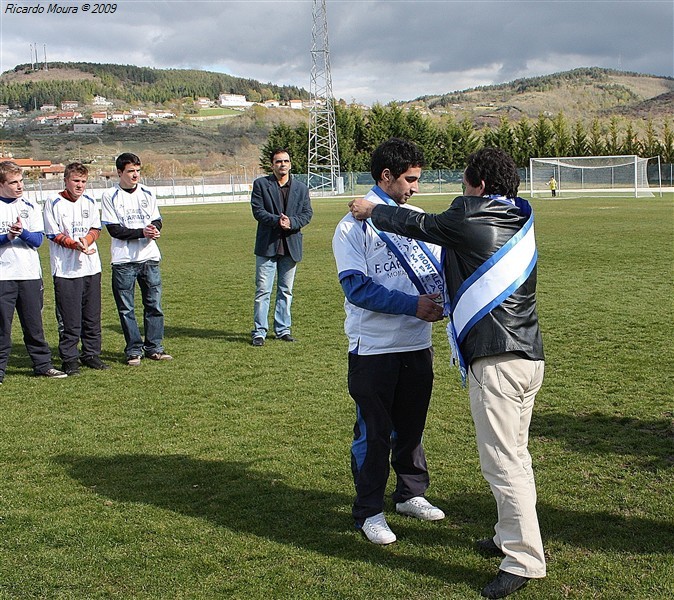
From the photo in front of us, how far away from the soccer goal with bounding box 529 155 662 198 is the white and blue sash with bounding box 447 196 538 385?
45844mm

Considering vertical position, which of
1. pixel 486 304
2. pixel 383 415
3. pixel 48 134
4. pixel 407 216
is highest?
pixel 48 134

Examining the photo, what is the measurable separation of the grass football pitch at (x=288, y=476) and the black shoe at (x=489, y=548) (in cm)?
7

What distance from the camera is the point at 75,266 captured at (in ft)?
26.3

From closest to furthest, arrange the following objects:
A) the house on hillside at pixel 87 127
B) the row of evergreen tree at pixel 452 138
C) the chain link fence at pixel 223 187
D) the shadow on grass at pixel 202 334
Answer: the shadow on grass at pixel 202 334
the chain link fence at pixel 223 187
the row of evergreen tree at pixel 452 138
the house on hillside at pixel 87 127

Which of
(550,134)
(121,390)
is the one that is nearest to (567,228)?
(121,390)

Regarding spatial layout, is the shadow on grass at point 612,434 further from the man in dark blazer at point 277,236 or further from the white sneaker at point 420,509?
the man in dark blazer at point 277,236

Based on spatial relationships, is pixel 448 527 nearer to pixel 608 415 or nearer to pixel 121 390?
pixel 608 415

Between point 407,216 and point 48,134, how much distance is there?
510ft

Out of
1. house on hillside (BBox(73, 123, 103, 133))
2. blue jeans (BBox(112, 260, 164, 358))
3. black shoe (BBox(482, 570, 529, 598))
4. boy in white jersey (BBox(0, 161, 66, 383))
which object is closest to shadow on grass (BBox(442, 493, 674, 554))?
black shoe (BBox(482, 570, 529, 598))

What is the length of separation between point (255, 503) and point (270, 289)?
15.7 feet

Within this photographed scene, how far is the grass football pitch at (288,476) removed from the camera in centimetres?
366

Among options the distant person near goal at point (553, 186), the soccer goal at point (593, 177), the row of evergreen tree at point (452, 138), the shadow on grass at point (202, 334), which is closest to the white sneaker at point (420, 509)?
the shadow on grass at point (202, 334)

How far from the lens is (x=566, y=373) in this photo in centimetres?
723

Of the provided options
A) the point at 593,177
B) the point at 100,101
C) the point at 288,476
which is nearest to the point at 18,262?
the point at 288,476
